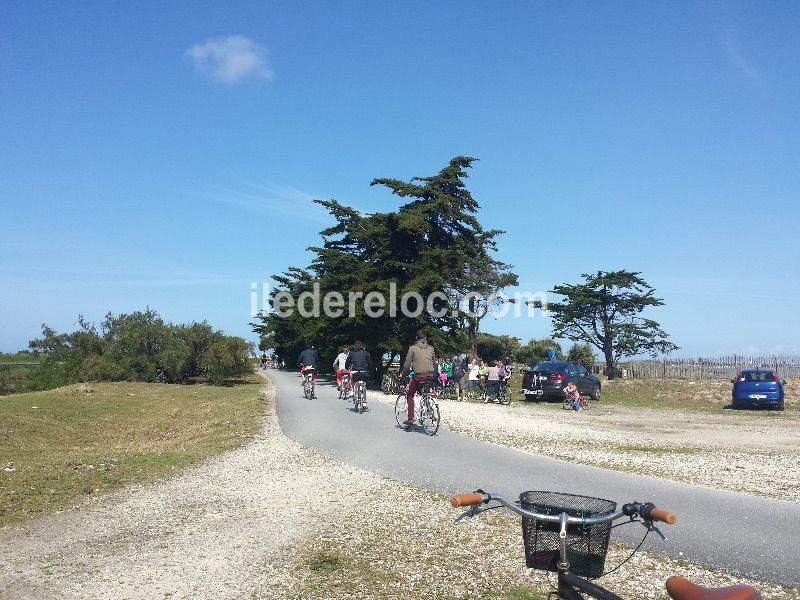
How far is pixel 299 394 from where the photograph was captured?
28844 mm

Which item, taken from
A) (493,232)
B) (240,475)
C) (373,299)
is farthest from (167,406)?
(493,232)

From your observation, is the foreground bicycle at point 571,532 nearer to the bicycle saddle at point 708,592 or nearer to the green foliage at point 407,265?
the bicycle saddle at point 708,592

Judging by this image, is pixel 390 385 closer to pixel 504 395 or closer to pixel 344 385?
pixel 504 395

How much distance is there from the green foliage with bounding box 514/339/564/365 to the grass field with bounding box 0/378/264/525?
3721cm

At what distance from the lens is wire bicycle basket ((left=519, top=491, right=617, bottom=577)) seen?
3.28 m

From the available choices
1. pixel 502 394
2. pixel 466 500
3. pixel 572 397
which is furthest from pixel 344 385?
pixel 466 500

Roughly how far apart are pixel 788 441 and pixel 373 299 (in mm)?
20387

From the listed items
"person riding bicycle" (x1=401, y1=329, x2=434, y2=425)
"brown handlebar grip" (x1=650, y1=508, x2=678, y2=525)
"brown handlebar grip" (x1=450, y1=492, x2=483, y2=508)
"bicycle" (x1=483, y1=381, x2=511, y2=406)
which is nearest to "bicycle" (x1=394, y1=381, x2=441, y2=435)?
"person riding bicycle" (x1=401, y1=329, x2=434, y2=425)

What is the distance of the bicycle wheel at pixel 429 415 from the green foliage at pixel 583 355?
40.1 m

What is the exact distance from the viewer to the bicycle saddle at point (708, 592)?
8.82 ft

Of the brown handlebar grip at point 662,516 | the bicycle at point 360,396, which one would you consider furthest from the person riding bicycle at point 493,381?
the brown handlebar grip at point 662,516

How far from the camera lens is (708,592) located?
9.11 feet

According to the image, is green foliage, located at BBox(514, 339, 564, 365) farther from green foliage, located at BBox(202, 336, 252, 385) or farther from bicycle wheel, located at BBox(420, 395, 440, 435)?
bicycle wheel, located at BBox(420, 395, 440, 435)

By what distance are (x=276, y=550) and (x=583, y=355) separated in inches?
1988
